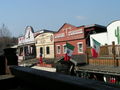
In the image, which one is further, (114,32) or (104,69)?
(114,32)

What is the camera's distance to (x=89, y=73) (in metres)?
19.2

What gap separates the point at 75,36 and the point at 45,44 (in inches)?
299

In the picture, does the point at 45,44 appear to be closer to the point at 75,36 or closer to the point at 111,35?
the point at 75,36

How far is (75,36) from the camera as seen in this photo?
86.4ft

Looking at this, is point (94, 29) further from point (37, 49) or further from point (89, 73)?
point (37, 49)

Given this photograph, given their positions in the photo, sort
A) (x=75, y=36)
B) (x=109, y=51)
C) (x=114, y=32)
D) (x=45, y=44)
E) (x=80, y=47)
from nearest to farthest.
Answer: (x=109, y=51) < (x=114, y=32) < (x=80, y=47) < (x=75, y=36) < (x=45, y=44)

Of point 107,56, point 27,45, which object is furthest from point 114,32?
point 27,45

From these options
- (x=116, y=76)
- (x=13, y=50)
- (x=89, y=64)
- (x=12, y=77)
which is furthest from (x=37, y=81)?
(x=89, y=64)

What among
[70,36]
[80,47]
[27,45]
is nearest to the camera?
[80,47]

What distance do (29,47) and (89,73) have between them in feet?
70.8

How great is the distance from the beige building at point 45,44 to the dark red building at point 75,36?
1440mm

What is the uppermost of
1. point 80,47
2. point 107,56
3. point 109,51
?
point 80,47

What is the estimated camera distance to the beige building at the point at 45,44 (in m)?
31.3

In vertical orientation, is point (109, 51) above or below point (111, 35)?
below
